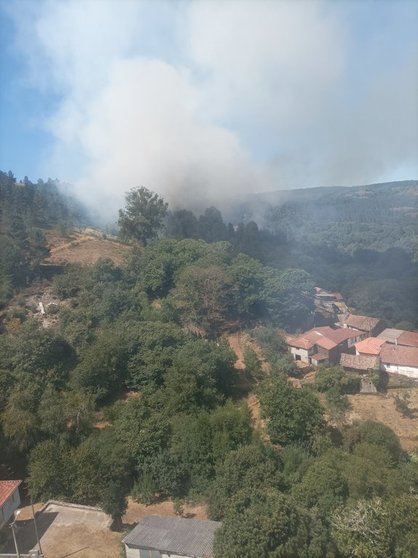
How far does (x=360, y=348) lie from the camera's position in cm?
2481

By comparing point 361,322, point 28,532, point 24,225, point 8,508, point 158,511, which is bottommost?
point 158,511

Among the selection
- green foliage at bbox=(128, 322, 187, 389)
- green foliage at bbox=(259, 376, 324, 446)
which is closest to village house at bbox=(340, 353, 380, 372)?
green foliage at bbox=(259, 376, 324, 446)

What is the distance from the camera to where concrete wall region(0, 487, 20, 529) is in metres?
10.9

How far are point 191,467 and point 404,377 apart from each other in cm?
1280

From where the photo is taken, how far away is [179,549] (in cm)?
938

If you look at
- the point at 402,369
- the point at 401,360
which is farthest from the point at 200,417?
the point at 401,360

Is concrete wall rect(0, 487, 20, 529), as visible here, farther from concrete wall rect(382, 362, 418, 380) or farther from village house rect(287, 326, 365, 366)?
concrete wall rect(382, 362, 418, 380)

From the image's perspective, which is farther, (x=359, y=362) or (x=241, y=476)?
(x=359, y=362)

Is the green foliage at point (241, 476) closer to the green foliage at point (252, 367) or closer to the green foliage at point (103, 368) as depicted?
the green foliage at point (103, 368)

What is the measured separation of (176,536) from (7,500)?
4.33 metres

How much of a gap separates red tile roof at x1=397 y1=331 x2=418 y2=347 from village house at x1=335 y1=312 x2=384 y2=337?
2028 millimetres

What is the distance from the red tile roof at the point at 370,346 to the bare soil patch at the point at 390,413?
4449mm

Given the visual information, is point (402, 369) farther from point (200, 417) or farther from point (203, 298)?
point (200, 417)

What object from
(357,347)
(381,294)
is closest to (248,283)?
(357,347)
